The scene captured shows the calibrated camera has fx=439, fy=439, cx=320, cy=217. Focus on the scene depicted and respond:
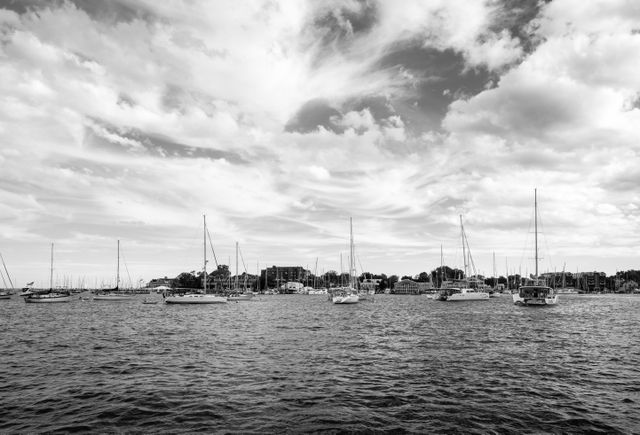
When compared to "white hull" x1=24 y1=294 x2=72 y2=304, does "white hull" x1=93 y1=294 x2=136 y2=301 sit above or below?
below

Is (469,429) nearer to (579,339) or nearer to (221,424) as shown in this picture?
(221,424)

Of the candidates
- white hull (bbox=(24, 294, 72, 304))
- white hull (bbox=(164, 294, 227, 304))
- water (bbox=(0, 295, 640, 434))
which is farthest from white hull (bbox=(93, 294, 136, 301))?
water (bbox=(0, 295, 640, 434))

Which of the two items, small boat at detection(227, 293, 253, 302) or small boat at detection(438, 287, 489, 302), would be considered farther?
small boat at detection(227, 293, 253, 302)

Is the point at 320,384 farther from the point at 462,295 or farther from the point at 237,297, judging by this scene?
the point at 462,295

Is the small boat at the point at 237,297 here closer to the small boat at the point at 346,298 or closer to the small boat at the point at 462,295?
the small boat at the point at 346,298

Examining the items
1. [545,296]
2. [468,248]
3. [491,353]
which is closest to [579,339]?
[491,353]

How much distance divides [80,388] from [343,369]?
1491 centimetres

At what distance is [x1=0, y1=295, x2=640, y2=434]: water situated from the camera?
1759 centimetres

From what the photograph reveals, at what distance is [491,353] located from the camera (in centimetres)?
3456

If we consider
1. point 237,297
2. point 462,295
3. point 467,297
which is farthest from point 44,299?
point 467,297

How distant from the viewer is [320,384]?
77.8ft

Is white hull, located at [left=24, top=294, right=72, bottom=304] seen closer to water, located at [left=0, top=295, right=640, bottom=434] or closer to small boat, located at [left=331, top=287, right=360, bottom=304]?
small boat, located at [left=331, top=287, right=360, bottom=304]

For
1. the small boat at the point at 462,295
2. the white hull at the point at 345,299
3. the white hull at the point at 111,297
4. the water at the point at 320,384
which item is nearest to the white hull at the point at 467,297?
the small boat at the point at 462,295

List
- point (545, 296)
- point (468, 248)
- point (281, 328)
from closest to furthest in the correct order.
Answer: point (281, 328)
point (545, 296)
point (468, 248)
